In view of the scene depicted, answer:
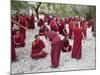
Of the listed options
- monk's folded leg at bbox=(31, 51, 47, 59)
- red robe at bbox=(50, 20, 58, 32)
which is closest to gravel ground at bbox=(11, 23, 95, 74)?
monk's folded leg at bbox=(31, 51, 47, 59)

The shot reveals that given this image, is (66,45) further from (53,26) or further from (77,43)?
(53,26)

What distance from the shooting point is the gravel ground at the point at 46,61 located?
2018 mm

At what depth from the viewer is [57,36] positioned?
2.18 metres

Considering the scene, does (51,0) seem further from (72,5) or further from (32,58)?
(32,58)

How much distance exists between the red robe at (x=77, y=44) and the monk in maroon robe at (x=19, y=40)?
623 mm

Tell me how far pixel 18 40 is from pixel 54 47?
0.42 m

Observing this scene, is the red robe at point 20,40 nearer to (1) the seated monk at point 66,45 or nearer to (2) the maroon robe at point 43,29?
(2) the maroon robe at point 43,29

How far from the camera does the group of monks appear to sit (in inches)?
79.5

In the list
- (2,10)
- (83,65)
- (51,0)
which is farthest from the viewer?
(83,65)

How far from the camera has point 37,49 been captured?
6.88 ft

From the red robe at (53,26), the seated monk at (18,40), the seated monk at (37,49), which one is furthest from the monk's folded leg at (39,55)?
the red robe at (53,26)

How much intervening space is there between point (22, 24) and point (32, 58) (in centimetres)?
38

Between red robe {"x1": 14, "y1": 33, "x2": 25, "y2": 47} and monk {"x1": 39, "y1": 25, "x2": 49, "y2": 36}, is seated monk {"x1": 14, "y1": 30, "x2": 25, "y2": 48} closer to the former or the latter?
red robe {"x1": 14, "y1": 33, "x2": 25, "y2": 47}
